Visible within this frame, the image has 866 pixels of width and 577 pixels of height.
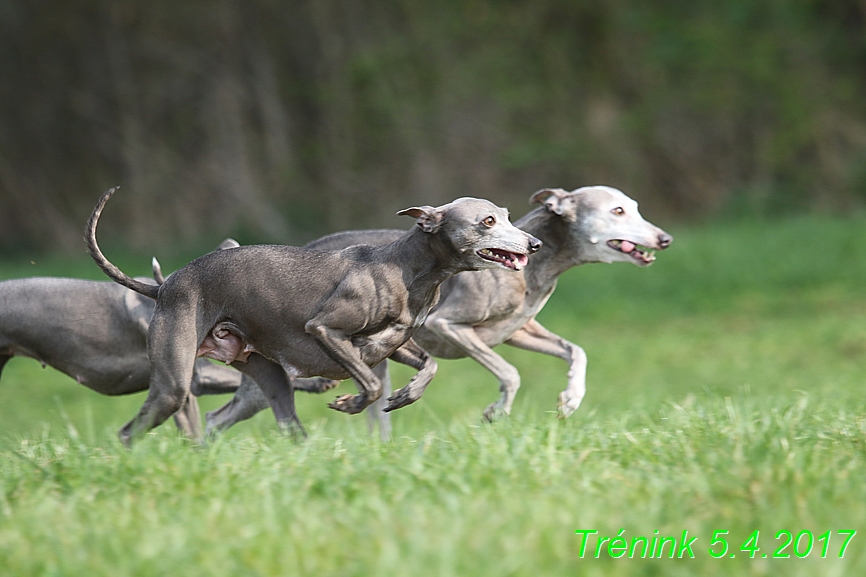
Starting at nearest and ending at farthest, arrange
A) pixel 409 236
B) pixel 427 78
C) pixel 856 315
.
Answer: pixel 409 236
pixel 856 315
pixel 427 78

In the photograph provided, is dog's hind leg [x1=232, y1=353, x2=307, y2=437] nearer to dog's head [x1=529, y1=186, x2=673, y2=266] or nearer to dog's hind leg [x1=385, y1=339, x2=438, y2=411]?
dog's hind leg [x1=385, y1=339, x2=438, y2=411]

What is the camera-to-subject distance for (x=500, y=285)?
241 inches

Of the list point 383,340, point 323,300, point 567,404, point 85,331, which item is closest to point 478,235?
point 383,340

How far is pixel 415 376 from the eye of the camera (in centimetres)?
512

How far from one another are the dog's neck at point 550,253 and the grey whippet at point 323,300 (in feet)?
3.97

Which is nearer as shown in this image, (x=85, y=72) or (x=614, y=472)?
(x=614, y=472)

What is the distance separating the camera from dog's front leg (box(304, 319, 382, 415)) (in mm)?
4949

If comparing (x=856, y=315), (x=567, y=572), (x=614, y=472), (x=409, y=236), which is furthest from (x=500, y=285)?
(x=856, y=315)

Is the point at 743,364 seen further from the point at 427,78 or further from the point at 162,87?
the point at 162,87

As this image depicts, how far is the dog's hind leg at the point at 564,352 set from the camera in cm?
576

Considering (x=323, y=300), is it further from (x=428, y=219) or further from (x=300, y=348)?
(x=428, y=219)

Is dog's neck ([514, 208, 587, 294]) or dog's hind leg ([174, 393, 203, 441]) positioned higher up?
dog's neck ([514, 208, 587, 294])

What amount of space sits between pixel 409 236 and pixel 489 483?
163 centimetres

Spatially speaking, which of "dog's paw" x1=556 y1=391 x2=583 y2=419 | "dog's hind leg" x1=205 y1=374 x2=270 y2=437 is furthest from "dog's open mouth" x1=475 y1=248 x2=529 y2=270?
"dog's hind leg" x1=205 y1=374 x2=270 y2=437
